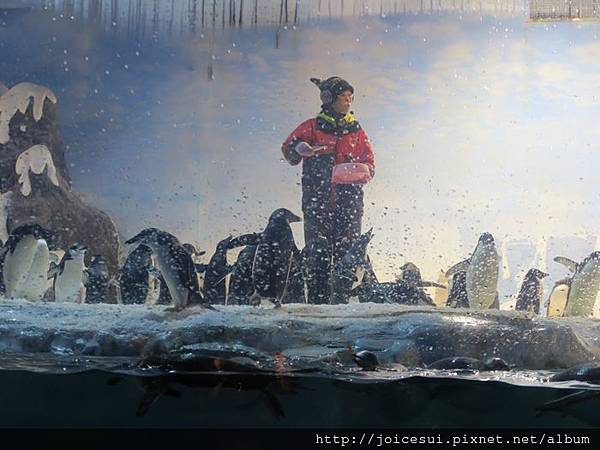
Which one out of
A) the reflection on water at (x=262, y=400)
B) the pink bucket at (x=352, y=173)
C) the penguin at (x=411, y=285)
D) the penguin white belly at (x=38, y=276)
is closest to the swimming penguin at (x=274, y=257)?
the pink bucket at (x=352, y=173)

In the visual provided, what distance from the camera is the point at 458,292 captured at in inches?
268

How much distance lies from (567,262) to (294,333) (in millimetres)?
1242

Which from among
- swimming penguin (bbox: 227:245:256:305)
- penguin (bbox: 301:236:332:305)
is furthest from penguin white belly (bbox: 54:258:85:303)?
penguin (bbox: 301:236:332:305)

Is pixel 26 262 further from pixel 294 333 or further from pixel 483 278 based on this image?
pixel 483 278

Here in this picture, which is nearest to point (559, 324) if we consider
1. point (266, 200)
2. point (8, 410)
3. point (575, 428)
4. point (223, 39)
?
point (575, 428)

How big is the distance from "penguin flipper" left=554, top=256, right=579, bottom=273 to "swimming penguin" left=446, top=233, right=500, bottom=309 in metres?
0.27

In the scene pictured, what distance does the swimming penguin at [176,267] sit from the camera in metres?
6.79

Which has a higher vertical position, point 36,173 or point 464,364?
point 36,173

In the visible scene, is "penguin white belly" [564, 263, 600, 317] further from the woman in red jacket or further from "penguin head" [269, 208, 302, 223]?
"penguin head" [269, 208, 302, 223]

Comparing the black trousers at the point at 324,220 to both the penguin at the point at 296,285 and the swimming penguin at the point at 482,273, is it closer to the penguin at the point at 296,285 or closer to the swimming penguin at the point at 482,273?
the penguin at the point at 296,285

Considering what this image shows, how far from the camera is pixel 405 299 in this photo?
6797mm

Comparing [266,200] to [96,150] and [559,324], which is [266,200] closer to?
[96,150]

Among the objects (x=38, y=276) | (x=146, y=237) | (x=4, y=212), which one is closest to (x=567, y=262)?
(x=146, y=237)

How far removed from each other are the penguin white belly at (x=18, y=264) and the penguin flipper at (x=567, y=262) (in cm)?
231
